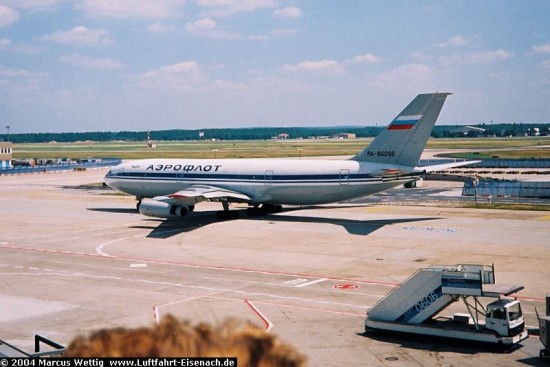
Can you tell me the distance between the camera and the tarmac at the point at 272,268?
→ 28828 millimetres

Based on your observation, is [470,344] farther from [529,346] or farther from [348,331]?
[348,331]

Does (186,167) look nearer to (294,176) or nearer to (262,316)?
(294,176)

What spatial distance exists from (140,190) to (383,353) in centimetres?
4937

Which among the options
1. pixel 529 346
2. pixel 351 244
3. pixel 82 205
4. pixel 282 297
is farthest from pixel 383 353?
pixel 82 205

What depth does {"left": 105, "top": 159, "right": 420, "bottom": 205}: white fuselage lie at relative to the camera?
5944cm

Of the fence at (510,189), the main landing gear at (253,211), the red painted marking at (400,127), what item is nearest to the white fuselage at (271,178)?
the main landing gear at (253,211)

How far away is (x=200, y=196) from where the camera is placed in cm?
6231

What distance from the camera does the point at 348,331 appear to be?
96.4 ft

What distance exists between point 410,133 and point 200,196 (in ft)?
59.8

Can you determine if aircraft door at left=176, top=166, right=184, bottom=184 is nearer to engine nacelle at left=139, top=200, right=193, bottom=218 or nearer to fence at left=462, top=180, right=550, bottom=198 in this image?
engine nacelle at left=139, top=200, right=193, bottom=218

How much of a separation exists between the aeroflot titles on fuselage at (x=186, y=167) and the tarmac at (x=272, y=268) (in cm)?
449

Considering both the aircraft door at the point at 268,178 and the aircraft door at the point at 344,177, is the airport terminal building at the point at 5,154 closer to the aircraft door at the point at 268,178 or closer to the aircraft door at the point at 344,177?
the aircraft door at the point at 268,178

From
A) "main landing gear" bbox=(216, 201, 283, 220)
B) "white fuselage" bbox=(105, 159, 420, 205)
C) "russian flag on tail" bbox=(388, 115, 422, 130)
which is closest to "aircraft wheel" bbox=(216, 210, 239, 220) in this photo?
"main landing gear" bbox=(216, 201, 283, 220)

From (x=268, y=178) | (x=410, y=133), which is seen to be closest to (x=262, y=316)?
(x=410, y=133)
